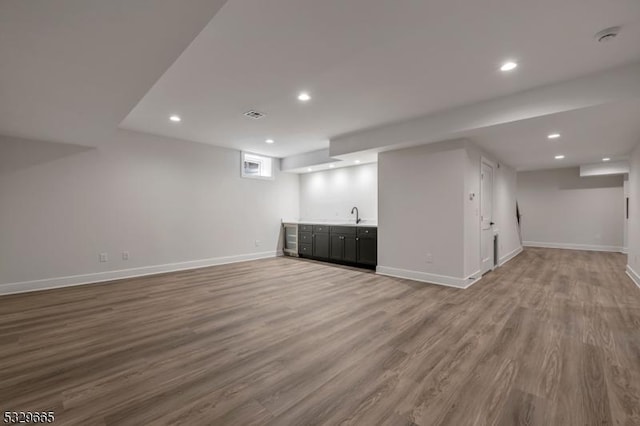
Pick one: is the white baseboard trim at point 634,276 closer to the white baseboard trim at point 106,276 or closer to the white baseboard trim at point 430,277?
the white baseboard trim at point 430,277

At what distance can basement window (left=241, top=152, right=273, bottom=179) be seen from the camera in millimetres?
6724

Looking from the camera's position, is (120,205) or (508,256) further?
(508,256)

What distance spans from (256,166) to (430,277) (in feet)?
16.2

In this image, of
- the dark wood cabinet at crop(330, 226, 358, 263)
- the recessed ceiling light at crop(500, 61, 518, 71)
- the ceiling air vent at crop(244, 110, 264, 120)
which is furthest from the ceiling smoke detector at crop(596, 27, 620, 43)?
the dark wood cabinet at crop(330, 226, 358, 263)

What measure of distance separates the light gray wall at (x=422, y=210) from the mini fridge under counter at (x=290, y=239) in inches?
108

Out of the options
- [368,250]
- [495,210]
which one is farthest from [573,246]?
[368,250]

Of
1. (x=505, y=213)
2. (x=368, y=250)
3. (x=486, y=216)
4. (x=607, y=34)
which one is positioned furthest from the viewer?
(x=505, y=213)

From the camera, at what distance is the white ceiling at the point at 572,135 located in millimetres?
3101

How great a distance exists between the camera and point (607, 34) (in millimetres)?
2162

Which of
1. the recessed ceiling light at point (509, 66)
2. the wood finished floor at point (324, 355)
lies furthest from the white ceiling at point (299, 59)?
the wood finished floor at point (324, 355)

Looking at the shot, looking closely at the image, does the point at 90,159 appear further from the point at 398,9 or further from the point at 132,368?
the point at 398,9

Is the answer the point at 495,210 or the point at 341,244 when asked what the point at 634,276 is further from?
the point at 341,244

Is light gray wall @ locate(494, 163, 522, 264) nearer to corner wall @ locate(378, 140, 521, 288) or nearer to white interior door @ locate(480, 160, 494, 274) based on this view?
white interior door @ locate(480, 160, 494, 274)

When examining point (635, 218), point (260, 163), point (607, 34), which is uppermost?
point (607, 34)
